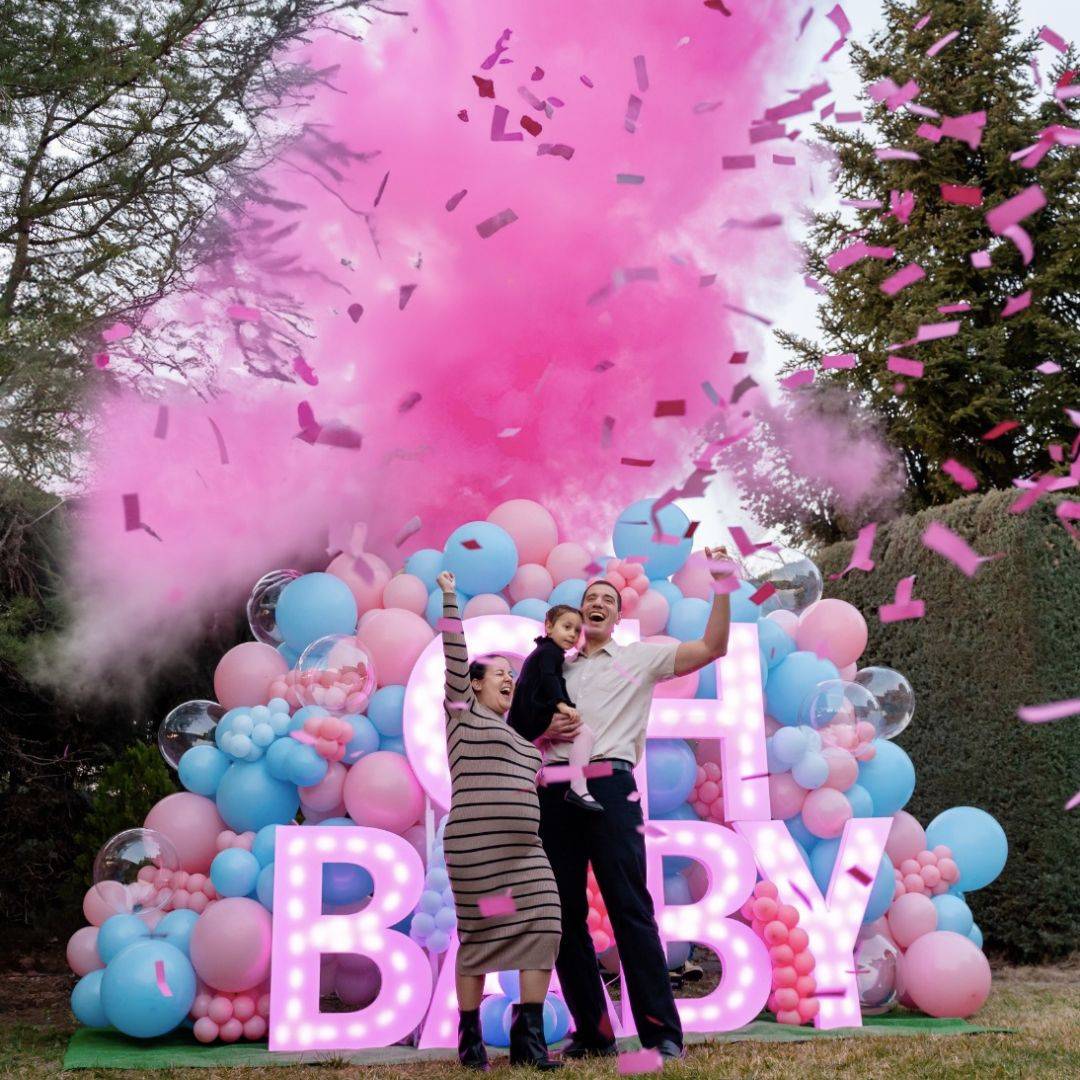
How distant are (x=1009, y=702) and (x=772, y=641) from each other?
1778 mm

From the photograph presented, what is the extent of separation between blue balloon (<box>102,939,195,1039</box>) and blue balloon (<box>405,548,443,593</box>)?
5.96 ft

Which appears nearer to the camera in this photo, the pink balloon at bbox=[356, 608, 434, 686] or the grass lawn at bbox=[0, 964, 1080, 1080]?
the grass lawn at bbox=[0, 964, 1080, 1080]

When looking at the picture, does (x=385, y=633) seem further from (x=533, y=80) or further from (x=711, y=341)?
(x=533, y=80)

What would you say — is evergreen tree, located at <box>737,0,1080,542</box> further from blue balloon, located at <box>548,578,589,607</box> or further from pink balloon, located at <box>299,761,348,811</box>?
pink balloon, located at <box>299,761,348,811</box>

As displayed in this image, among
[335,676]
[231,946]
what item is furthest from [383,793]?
[231,946]

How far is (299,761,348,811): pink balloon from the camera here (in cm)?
490

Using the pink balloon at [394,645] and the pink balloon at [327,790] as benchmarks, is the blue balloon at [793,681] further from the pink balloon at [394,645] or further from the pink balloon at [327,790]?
the pink balloon at [327,790]

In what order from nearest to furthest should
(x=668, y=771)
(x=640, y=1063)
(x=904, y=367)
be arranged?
(x=640, y=1063) → (x=668, y=771) → (x=904, y=367)

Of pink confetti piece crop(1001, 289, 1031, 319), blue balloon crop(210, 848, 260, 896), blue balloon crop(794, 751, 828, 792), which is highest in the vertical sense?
pink confetti piece crop(1001, 289, 1031, 319)

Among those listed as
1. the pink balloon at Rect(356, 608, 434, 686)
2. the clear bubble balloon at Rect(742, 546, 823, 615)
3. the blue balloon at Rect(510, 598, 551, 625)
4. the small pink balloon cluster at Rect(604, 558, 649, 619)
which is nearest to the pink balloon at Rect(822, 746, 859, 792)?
the clear bubble balloon at Rect(742, 546, 823, 615)

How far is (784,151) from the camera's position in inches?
234

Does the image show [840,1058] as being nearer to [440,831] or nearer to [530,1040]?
[530,1040]

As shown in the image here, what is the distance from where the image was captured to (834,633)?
5488 millimetres

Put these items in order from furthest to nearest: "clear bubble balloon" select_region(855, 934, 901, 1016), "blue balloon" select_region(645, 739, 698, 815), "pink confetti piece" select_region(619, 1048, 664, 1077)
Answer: "blue balloon" select_region(645, 739, 698, 815)
"clear bubble balloon" select_region(855, 934, 901, 1016)
"pink confetti piece" select_region(619, 1048, 664, 1077)
